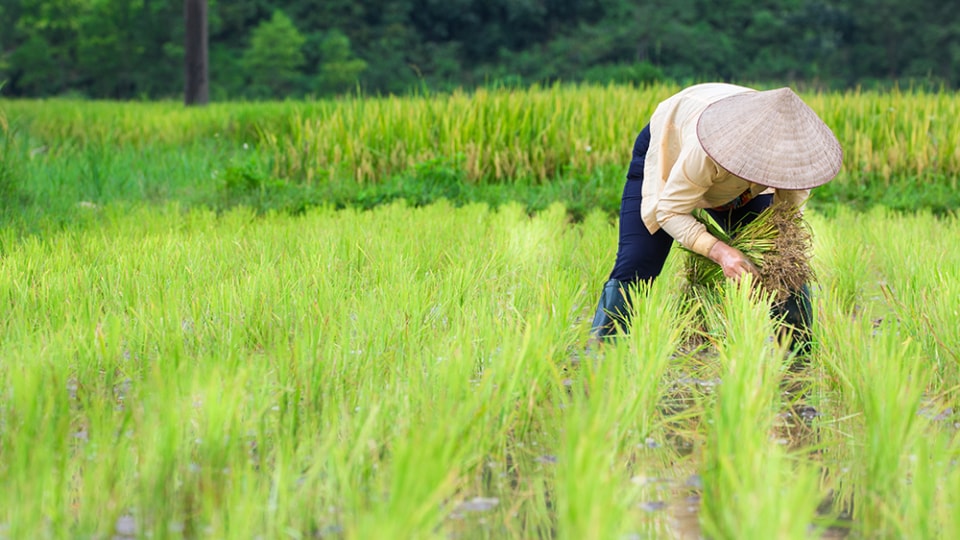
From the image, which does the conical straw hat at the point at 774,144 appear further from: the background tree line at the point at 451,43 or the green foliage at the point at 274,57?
the green foliage at the point at 274,57

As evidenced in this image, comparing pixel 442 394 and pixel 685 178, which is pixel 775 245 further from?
pixel 442 394

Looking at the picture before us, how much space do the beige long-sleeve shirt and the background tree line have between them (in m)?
19.2

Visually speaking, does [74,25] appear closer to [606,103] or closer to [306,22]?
[306,22]

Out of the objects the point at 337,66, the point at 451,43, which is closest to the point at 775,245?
the point at 337,66

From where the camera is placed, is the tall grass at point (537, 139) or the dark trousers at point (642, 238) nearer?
the dark trousers at point (642, 238)

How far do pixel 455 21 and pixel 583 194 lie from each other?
20.9 metres

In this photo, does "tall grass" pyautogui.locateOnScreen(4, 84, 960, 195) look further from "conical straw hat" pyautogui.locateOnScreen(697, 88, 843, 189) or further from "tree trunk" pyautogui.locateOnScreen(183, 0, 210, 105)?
"tree trunk" pyautogui.locateOnScreen(183, 0, 210, 105)

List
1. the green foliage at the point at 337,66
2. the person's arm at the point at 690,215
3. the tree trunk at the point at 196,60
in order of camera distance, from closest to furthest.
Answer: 1. the person's arm at the point at 690,215
2. the tree trunk at the point at 196,60
3. the green foliage at the point at 337,66

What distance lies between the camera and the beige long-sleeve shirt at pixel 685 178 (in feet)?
8.89

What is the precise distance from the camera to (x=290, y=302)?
295cm

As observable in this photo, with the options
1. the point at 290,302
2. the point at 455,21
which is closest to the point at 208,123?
the point at 290,302

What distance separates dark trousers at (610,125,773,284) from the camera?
10.2ft

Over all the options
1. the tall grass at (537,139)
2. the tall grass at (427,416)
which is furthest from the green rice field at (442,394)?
the tall grass at (537,139)

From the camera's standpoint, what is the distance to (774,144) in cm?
250
